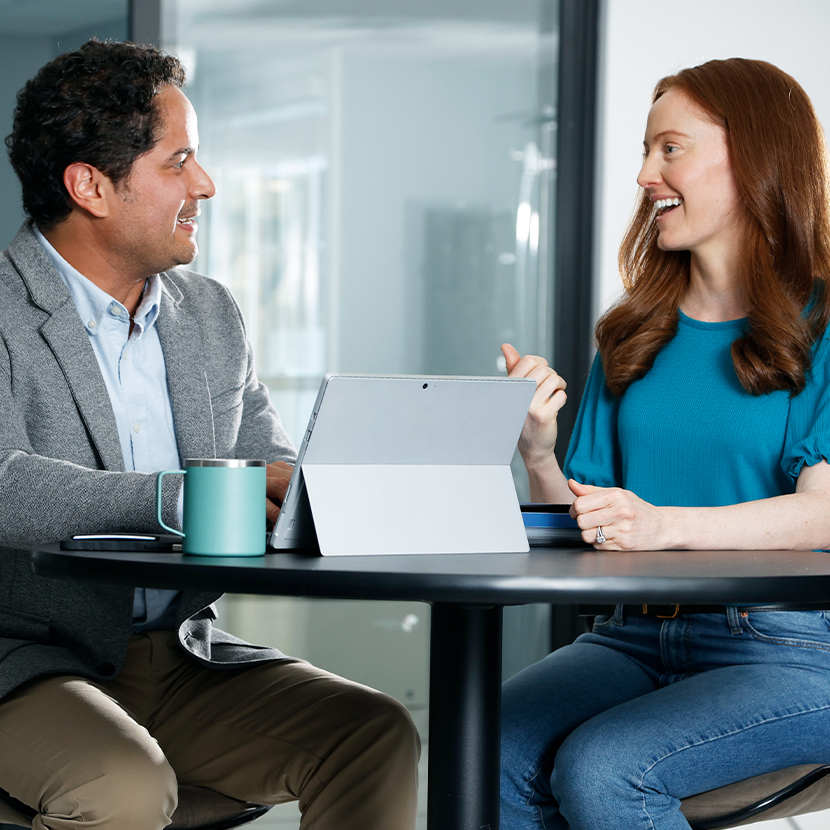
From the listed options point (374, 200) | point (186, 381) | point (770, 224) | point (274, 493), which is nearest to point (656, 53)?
point (374, 200)

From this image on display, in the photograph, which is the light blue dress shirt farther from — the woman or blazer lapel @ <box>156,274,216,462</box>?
the woman

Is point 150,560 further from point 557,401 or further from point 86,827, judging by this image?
point 557,401

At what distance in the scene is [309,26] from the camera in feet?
10.1

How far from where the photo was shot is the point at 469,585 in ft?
3.02

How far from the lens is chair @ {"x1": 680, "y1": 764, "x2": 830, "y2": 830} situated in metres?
1.33

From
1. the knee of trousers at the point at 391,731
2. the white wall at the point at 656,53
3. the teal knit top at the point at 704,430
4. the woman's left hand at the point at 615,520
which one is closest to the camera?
the woman's left hand at the point at 615,520

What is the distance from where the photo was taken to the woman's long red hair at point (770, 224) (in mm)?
1581

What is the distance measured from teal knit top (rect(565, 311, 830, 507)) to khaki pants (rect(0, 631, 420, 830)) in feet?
1.81

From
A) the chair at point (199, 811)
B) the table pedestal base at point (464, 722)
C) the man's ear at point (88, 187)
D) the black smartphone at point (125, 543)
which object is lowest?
the chair at point (199, 811)

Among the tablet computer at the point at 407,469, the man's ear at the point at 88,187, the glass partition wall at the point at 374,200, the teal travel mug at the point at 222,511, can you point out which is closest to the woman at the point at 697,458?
the tablet computer at the point at 407,469

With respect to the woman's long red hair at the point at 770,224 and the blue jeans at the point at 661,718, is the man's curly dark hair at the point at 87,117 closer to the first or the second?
the woman's long red hair at the point at 770,224

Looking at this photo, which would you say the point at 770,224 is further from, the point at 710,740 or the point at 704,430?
the point at 710,740

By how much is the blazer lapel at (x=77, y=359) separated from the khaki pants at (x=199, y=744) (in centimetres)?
31

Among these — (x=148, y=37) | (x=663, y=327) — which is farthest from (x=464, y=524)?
(x=148, y=37)
